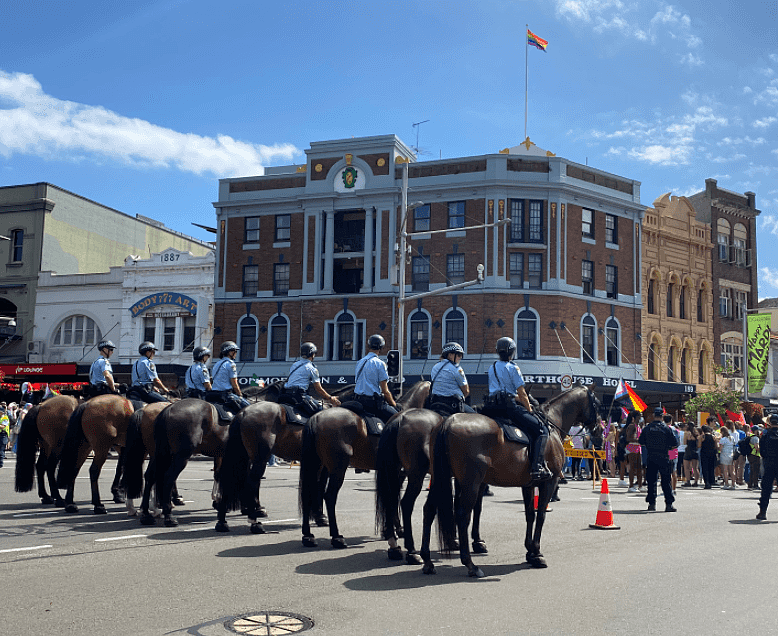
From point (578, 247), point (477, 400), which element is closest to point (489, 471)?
point (477, 400)

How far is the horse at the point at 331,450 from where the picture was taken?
991 cm

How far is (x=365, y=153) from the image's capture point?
4244cm

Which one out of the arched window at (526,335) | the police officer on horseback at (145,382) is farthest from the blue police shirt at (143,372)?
the arched window at (526,335)

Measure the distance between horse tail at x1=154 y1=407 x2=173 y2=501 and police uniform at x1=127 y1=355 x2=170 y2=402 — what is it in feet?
6.87

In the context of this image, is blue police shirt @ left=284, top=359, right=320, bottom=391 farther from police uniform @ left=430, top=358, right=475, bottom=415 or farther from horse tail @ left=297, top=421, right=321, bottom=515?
police uniform @ left=430, top=358, right=475, bottom=415

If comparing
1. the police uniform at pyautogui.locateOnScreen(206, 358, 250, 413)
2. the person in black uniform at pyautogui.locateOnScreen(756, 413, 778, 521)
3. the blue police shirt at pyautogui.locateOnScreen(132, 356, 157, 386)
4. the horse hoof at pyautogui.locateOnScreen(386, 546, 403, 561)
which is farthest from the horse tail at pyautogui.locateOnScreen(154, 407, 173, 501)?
the person in black uniform at pyautogui.locateOnScreen(756, 413, 778, 521)

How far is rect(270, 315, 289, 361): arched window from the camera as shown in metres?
42.9

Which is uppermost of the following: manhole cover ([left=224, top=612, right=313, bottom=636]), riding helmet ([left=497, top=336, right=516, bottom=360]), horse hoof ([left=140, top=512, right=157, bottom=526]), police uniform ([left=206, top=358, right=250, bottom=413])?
riding helmet ([left=497, top=336, right=516, bottom=360])

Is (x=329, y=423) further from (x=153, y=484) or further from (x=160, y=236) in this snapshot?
(x=160, y=236)

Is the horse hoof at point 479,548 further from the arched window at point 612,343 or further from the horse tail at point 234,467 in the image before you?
the arched window at point 612,343

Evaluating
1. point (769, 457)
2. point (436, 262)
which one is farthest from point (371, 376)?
point (436, 262)

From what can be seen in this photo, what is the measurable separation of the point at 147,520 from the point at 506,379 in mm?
6013

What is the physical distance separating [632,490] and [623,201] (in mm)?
25185

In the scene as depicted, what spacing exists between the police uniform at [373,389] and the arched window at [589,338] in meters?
31.1
